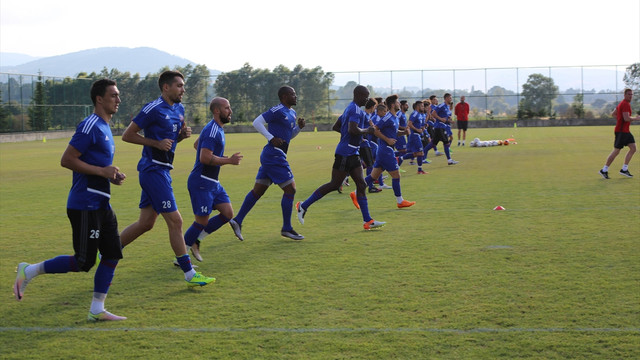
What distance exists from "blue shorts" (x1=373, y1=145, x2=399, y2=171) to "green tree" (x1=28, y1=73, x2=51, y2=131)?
147ft

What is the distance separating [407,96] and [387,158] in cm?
5555

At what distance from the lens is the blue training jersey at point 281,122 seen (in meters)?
9.06

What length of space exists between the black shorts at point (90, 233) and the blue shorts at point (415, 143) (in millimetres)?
13202

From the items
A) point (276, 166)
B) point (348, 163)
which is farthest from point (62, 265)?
point (348, 163)

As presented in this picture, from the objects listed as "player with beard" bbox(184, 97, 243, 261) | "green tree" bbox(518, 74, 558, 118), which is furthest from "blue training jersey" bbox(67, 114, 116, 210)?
"green tree" bbox(518, 74, 558, 118)

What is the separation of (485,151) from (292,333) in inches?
905

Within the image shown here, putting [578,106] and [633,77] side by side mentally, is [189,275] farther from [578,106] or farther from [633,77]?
[633,77]

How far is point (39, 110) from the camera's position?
52.0 meters

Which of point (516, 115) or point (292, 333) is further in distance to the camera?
point (516, 115)

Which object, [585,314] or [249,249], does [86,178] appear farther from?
[585,314]

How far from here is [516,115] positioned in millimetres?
57094

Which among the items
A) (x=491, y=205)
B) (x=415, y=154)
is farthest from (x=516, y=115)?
(x=491, y=205)

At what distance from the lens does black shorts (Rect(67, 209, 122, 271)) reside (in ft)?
17.9

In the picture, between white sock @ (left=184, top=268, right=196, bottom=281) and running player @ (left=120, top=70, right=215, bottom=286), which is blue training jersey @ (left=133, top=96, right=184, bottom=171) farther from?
white sock @ (left=184, top=268, right=196, bottom=281)
